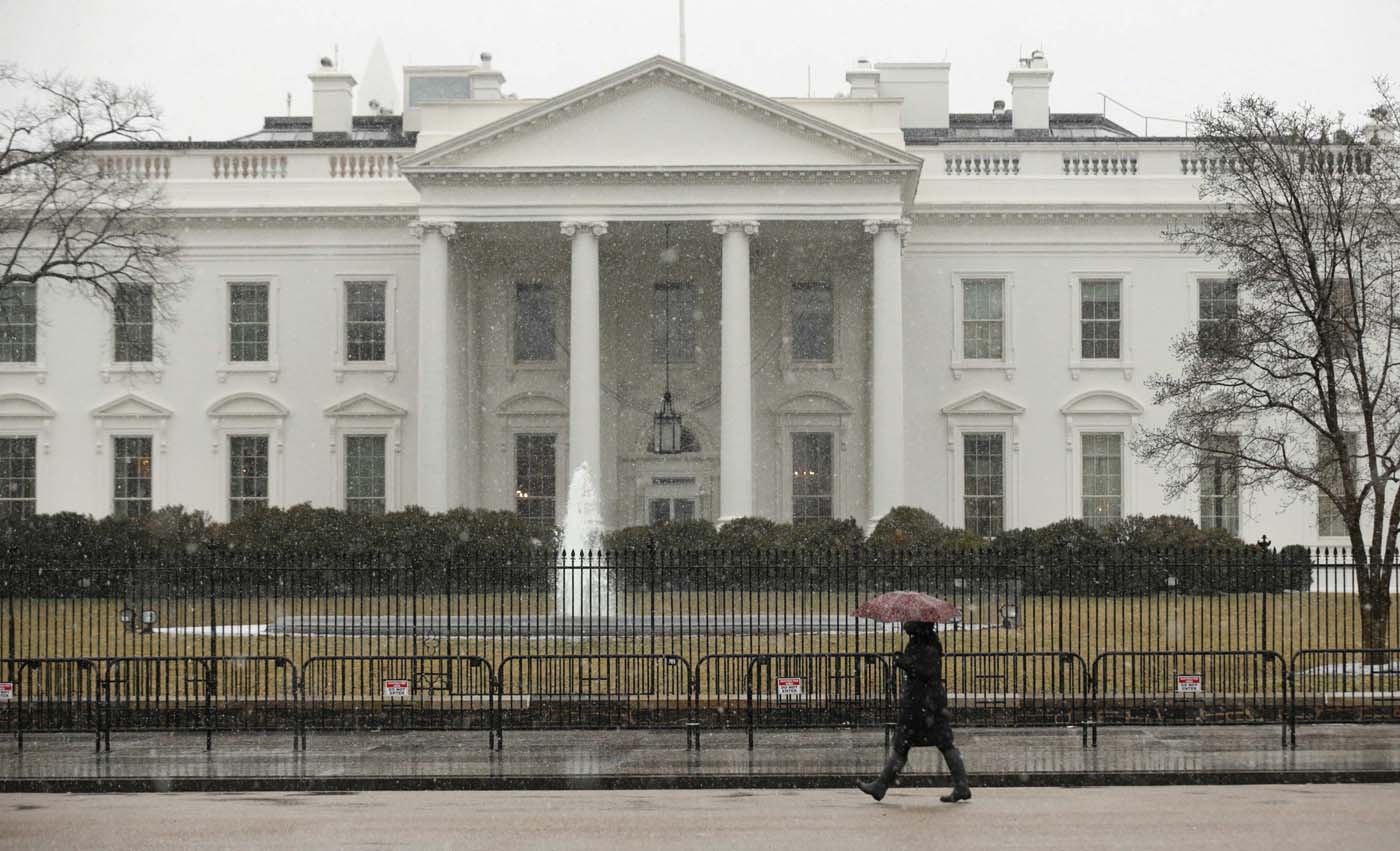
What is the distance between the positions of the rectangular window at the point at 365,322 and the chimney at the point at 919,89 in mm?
16080

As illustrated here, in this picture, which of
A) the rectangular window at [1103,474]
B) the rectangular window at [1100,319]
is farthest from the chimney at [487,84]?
the rectangular window at [1103,474]

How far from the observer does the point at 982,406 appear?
47688mm

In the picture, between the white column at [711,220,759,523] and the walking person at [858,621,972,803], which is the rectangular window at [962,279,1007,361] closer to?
the white column at [711,220,759,523]

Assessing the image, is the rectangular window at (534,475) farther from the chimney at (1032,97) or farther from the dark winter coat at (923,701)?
the dark winter coat at (923,701)

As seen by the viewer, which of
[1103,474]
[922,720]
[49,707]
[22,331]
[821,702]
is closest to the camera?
[922,720]

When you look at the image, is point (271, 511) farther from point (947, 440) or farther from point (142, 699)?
point (142, 699)

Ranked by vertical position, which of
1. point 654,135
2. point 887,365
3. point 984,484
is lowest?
point 984,484

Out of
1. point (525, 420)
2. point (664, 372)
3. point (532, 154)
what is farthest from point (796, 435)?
point (532, 154)

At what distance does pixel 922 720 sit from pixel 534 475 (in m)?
33.9

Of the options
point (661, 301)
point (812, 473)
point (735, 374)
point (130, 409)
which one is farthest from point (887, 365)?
point (130, 409)

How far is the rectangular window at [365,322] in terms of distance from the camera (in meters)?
48.2

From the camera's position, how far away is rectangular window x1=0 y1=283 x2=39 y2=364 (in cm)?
4809

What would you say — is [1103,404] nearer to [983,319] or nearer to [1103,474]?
[1103,474]

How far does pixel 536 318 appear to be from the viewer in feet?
159
